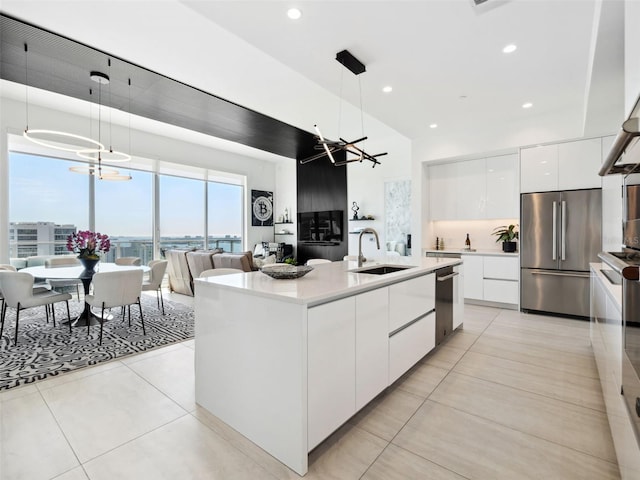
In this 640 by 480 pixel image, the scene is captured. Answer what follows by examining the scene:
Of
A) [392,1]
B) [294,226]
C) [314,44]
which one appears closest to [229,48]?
[314,44]

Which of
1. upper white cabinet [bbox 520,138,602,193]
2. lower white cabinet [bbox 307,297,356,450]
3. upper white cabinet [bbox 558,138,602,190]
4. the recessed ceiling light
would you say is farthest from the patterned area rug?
upper white cabinet [bbox 558,138,602,190]

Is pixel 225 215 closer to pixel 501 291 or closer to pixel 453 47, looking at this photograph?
pixel 501 291

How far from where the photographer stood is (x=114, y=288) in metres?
3.27

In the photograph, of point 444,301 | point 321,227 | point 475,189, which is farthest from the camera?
point 321,227

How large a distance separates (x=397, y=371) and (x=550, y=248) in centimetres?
341

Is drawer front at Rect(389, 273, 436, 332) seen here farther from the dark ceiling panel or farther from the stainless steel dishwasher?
the dark ceiling panel

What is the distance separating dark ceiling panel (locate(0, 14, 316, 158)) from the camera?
10.2 feet

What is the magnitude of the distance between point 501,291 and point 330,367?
4.08 m

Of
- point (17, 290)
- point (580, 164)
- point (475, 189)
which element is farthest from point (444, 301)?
point (17, 290)

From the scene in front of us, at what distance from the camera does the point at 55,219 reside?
5.67m

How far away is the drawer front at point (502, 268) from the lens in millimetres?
4492

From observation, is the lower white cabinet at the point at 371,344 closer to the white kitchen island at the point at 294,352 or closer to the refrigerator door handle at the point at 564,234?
the white kitchen island at the point at 294,352

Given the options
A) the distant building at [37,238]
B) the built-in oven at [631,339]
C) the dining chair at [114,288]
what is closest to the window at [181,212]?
the distant building at [37,238]

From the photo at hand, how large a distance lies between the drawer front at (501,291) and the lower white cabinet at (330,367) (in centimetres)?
383
